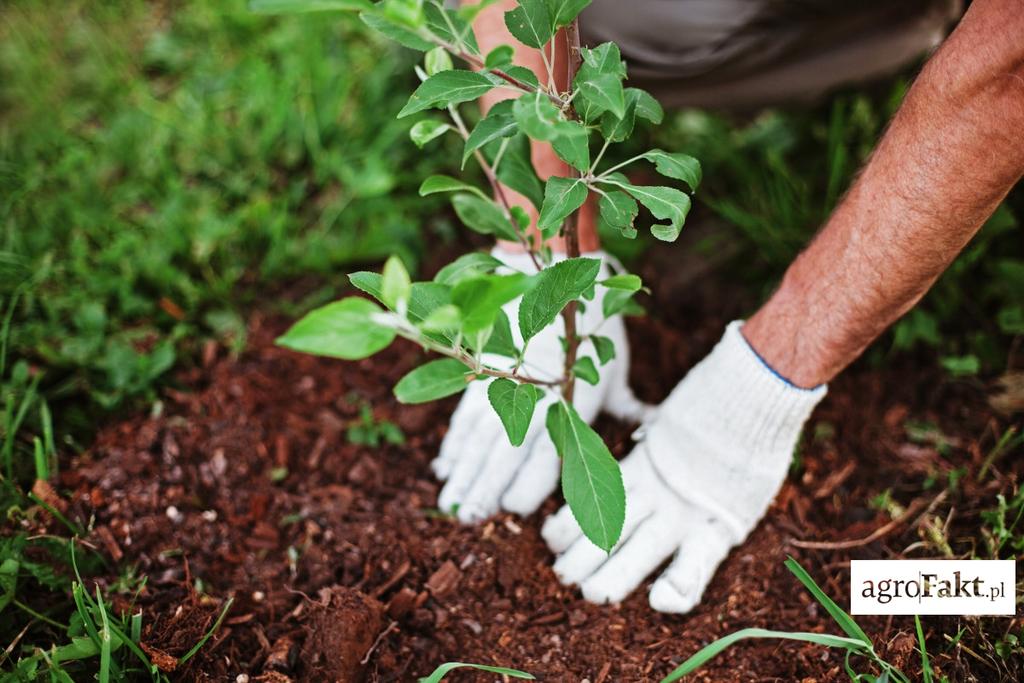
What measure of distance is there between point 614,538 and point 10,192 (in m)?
1.92

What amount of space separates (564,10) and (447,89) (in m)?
0.18

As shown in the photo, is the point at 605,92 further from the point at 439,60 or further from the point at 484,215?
the point at 484,215

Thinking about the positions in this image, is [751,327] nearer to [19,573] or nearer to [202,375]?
[202,375]

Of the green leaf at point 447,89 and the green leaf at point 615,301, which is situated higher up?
the green leaf at point 447,89

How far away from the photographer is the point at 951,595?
1.27 meters

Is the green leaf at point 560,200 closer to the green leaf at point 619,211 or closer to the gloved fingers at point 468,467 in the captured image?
the green leaf at point 619,211

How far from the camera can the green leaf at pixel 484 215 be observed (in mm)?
1327

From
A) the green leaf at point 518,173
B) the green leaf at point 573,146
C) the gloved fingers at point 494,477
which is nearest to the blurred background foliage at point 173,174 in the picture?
the gloved fingers at point 494,477

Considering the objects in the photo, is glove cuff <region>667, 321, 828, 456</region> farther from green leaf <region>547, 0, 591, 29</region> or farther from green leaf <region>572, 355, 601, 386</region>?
green leaf <region>547, 0, 591, 29</region>

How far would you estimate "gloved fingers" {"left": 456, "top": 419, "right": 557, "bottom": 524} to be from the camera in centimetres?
157

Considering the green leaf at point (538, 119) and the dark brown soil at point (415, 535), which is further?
the dark brown soil at point (415, 535)

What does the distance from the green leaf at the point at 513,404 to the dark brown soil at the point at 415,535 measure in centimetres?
54

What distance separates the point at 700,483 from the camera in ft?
4.88

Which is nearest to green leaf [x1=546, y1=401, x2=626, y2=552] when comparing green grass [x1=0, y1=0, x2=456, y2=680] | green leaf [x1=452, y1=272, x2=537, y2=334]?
green leaf [x1=452, y1=272, x2=537, y2=334]
